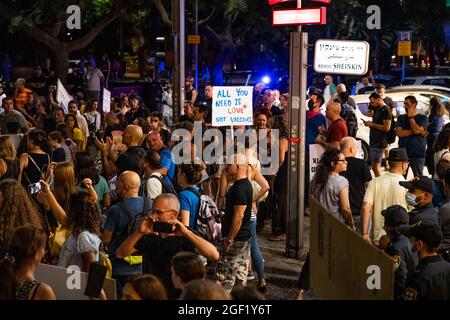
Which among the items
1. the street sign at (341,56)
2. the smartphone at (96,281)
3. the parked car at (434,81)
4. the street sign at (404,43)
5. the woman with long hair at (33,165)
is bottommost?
the smartphone at (96,281)

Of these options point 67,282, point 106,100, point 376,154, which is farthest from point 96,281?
point 106,100

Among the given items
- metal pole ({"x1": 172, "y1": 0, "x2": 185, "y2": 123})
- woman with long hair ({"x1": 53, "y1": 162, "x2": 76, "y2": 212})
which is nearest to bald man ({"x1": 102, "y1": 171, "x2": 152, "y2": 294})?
woman with long hair ({"x1": 53, "y1": 162, "x2": 76, "y2": 212})

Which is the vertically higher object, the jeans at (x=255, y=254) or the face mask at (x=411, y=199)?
the face mask at (x=411, y=199)

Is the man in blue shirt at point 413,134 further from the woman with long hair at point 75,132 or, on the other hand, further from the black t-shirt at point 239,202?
the black t-shirt at point 239,202

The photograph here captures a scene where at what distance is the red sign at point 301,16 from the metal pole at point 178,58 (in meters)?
5.47

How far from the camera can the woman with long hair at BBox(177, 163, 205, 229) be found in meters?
7.39

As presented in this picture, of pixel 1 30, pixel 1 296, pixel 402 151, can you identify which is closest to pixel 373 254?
pixel 1 296

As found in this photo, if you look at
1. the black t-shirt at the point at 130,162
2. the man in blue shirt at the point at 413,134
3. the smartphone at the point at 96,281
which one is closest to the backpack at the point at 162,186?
the black t-shirt at the point at 130,162

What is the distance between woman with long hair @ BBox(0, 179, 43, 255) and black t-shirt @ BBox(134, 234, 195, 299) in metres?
1.01

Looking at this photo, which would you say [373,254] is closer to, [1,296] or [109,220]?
[1,296]

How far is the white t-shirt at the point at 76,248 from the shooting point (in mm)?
6215

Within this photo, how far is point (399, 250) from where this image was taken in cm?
591

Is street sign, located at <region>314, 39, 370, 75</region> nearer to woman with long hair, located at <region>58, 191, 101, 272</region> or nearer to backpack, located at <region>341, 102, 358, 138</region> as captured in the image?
woman with long hair, located at <region>58, 191, 101, 272</region>

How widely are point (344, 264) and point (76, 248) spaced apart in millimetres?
2423
